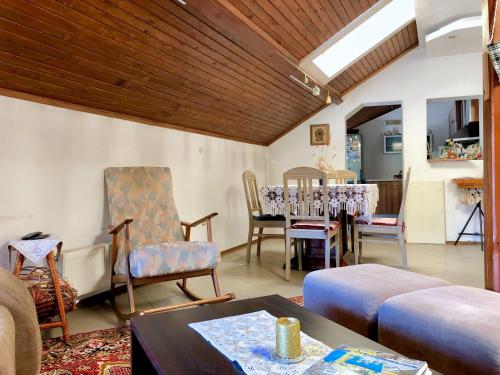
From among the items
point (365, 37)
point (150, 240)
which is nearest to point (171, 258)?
point (150, 240)

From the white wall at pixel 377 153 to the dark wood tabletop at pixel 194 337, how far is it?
8296mm

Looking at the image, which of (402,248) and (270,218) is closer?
(402,248)

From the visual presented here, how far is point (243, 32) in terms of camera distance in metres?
2.86

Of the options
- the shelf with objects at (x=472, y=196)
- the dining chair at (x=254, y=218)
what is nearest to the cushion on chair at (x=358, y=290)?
the dining chair at (x=254, y=218)

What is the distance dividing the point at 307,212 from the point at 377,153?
21.5 feet

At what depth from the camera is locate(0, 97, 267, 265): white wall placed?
236 cm

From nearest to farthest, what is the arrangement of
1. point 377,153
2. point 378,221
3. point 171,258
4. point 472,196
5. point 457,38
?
point 171,258
point 378,221
point 457,38
point 472,196
point 377,153

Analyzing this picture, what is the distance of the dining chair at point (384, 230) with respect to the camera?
133 inches

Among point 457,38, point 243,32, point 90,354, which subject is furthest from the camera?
point 457,38

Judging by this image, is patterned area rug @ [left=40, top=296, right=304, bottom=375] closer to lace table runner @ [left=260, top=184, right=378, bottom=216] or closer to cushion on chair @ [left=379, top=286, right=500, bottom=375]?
cushion on chair @ [left=379, top=286, right=500, bottom=375]

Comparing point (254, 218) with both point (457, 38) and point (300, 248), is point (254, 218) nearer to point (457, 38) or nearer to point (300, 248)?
point (300, 248)

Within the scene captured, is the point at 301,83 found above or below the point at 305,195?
above

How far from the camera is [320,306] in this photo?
183cm

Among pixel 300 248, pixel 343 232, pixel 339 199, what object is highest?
pixel 339 199
